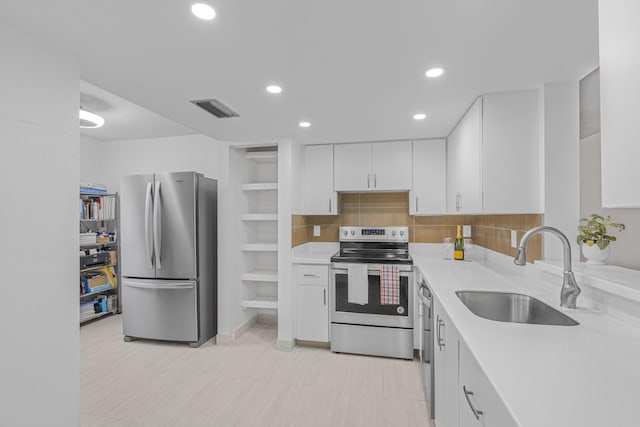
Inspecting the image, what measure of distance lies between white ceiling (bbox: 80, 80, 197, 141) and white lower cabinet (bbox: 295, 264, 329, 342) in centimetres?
230

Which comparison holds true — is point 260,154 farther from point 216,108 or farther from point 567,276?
point 567,276

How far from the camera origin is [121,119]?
11.1 ft

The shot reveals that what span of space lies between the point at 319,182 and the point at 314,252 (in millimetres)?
885

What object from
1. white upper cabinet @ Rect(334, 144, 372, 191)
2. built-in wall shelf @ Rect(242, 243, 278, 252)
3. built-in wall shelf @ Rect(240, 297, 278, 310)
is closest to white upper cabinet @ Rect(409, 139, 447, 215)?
white upper cabinet @ Rect(334, 144, 372, 191)

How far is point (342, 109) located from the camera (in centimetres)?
230

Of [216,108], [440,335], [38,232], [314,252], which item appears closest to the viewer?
[38,232]

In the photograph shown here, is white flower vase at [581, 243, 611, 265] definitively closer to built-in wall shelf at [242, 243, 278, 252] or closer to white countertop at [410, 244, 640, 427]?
white countertop at [410, 244, 640, 427]

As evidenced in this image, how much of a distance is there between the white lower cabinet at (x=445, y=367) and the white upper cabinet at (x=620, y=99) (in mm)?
779

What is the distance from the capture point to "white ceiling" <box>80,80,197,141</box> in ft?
9.05

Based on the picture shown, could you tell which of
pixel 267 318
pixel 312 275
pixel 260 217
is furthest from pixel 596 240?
pixel 267 318

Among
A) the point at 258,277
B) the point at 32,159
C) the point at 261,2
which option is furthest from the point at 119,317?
the point at 261,2

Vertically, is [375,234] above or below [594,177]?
below

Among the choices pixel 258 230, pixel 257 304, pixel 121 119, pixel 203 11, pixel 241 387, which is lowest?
pixel 241 387

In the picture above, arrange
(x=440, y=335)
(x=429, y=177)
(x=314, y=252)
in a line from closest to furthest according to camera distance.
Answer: (x=440, y=335) → (x=429, y=177) → (x=314, y=252)
